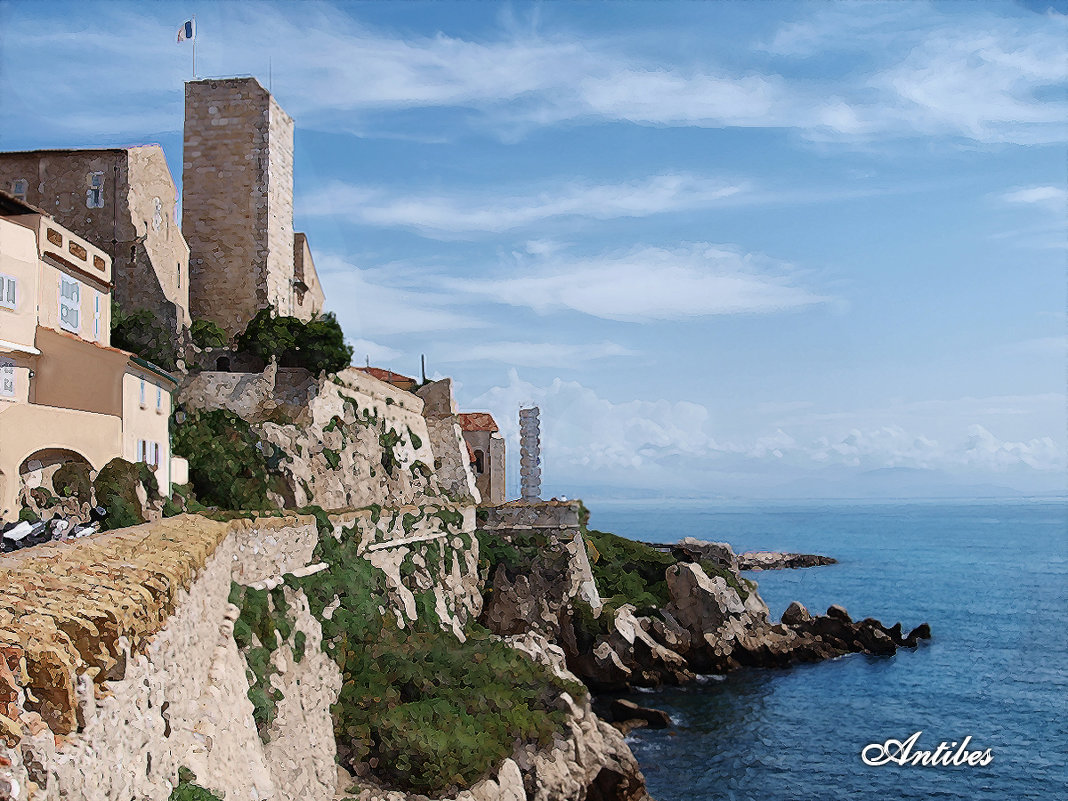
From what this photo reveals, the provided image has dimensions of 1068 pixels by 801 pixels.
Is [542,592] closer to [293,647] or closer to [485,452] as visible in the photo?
[485,452]

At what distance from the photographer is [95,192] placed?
2881 centimetres

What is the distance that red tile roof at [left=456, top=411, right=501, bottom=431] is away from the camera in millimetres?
48875

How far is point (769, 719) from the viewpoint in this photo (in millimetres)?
30156

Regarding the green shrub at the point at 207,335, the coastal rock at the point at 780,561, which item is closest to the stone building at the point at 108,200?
the green shrub at the point at 207,335

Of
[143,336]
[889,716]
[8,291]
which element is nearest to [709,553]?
[889,716]

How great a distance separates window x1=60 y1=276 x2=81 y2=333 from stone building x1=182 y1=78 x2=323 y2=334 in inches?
594

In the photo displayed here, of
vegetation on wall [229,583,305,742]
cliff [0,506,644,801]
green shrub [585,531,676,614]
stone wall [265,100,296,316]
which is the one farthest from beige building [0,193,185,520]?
green shrub [585,531,676,614]

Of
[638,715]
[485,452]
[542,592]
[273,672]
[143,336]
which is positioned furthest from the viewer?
[485,452]

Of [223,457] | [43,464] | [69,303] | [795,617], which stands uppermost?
[69,303]

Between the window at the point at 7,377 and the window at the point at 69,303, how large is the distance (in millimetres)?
2237

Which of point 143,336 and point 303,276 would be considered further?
point 303,276

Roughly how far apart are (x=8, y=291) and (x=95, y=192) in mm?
14664

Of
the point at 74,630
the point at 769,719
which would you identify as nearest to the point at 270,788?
the point at 74,630

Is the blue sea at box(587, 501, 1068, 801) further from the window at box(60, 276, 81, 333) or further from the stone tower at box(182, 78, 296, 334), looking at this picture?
the stone tower at box(182, 78, 296, 334)
